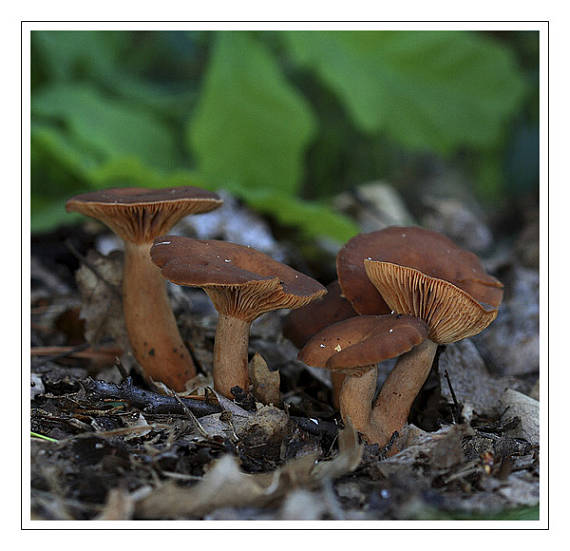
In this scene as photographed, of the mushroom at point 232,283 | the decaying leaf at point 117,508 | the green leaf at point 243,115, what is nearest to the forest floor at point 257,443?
the decaying leaf at point 117,508

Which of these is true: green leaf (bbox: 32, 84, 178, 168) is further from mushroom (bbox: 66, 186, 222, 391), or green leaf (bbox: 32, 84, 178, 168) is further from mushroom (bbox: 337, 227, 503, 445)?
mushroom (bbox: 337, 227, 503, 445)

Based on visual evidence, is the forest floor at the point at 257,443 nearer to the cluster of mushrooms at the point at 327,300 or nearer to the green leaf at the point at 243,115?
the cluster of mushrooms at the point at 327,300

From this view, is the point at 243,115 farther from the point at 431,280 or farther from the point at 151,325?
the point at 431,280

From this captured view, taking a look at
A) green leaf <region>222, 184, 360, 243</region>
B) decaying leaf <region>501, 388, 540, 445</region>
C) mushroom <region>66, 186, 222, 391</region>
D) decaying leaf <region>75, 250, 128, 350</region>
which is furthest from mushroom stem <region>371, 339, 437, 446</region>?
green leaf <region>222, 184, 360, 243</region>

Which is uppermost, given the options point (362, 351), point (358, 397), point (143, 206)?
point (143, 206)

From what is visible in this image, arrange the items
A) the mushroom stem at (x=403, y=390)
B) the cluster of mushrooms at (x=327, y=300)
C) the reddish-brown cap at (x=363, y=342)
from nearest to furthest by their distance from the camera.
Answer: the reddish-brown cap at (x=363, y=342)
the cluster of mushrooms at (x=327, y=300)
the mushroom stem at (x=403, y=390)

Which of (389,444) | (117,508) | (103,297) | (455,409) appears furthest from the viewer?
(103,297)

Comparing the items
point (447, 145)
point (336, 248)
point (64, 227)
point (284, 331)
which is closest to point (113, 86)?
point (64, 227)

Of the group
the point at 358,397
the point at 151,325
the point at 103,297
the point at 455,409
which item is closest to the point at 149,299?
the point at 151,325
